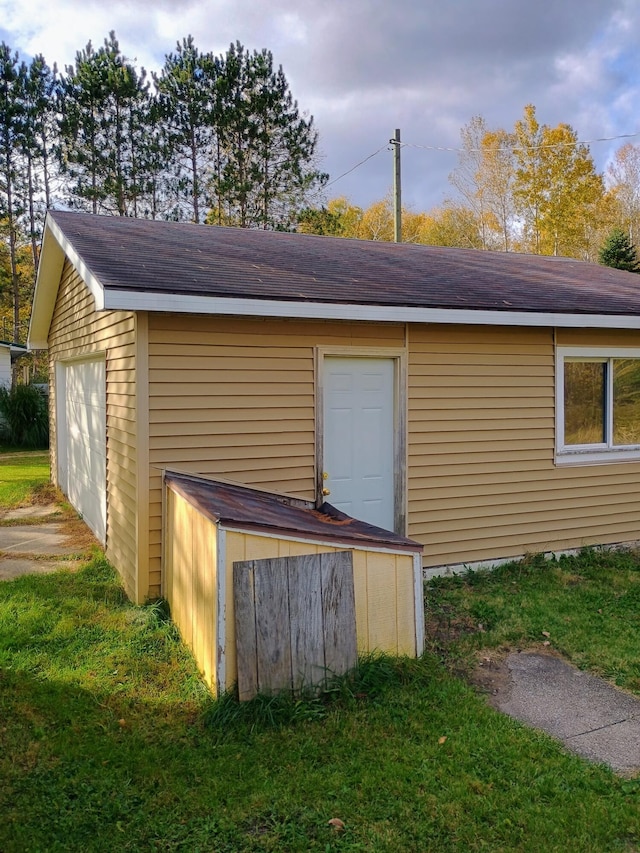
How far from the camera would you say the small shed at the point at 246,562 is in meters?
3.83

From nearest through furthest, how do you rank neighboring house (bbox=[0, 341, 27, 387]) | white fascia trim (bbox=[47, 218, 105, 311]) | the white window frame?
1. white fascia trim (bbox=[47, 218, 105, 311])
2. the white window frame
3. neighboring house (bbox=[0, 341, 27, 387])

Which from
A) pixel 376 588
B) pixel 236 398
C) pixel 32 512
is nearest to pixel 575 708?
pixel 376 588

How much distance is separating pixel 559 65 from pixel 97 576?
29514mm

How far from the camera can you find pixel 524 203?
1048 inches

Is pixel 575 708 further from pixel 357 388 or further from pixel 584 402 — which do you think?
pixel 584 402

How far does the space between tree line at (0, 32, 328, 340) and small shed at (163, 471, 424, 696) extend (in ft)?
65.3

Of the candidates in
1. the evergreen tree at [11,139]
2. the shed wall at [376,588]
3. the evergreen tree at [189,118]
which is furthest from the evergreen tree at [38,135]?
the shed wall at [376,588]

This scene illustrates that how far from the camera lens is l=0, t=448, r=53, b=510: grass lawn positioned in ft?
34.6

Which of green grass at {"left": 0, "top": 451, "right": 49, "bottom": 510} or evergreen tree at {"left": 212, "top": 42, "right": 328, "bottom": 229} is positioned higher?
evergreen tree at {"left": 212, "top": 42, "right": 328, "bottom": 229}

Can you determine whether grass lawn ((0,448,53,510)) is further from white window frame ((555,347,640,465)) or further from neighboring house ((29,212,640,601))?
white window frame ((555,347,640,465))

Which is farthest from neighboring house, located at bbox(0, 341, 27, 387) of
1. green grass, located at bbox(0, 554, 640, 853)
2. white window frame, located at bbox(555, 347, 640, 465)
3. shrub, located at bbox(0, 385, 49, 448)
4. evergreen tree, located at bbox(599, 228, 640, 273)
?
evergreen tree, located at bbox(599, 228, 640, 273)

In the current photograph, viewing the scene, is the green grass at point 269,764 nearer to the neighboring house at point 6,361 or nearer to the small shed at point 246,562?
the small shed at point 246,562

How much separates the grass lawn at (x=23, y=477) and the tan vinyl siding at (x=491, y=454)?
6516mm

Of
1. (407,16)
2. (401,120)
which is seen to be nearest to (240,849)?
(407,16)
